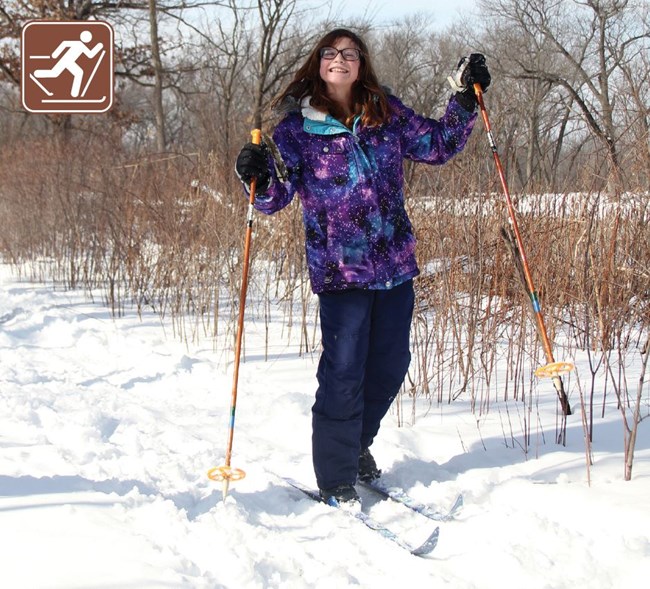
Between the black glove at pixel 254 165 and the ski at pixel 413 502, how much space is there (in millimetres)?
1107

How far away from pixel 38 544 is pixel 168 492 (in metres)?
0.62

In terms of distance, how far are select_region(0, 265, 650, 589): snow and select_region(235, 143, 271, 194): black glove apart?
101 centimetres

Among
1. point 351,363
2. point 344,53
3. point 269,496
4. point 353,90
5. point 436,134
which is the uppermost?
point 344,53

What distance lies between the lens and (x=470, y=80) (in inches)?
102

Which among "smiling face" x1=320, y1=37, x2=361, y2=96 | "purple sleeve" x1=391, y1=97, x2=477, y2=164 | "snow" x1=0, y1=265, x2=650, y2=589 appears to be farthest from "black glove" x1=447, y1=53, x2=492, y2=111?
"snow" x1=0, y1=265, x2=650, y2=589

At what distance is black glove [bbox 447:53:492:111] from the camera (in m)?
2.59

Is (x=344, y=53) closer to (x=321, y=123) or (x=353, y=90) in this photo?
(x=353, y=90)

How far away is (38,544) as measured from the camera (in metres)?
1.91

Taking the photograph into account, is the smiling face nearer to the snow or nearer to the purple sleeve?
the purple sleeve

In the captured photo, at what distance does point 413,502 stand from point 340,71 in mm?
1421

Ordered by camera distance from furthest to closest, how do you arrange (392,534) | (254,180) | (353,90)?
1. (353,90)
2. (254,180)
3. (392,534)

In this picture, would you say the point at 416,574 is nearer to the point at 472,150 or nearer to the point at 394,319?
the point at 394,319

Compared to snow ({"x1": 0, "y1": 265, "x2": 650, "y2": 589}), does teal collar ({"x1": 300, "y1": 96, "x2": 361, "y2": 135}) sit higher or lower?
higher

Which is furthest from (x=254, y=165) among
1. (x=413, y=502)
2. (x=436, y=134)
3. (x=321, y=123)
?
(x=413, y=502)
